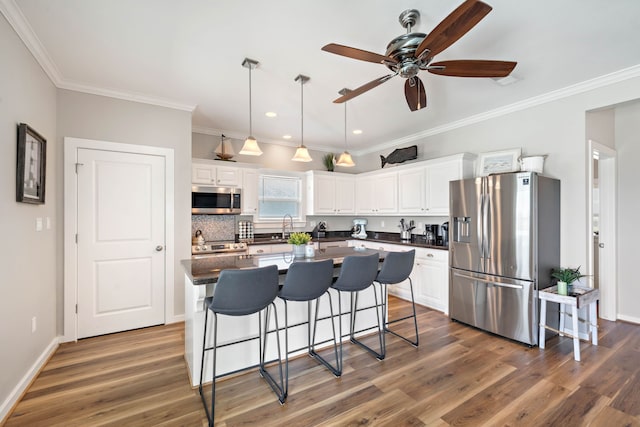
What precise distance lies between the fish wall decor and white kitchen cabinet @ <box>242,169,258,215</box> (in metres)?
2.38

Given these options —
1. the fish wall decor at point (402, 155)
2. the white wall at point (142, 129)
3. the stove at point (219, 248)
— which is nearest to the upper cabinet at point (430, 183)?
the fish wall decor at point (402, 155)

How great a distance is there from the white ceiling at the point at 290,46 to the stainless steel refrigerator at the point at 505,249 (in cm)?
108

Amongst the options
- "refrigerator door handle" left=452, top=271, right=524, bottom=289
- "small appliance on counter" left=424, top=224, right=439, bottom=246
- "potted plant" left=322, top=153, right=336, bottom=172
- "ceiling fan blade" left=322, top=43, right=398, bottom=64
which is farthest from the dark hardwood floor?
"potted plant" left=322, top=153, right=336, bottom=172

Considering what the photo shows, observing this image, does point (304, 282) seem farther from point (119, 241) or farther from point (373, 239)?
point (373, 239)

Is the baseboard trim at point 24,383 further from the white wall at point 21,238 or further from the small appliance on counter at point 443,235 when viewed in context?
the small appliance on counter at point 443,235

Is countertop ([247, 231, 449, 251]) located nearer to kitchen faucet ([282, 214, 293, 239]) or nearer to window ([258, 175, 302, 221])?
kitchen faucet ([282, 214, 293, 239])

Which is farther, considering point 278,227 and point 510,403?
point 278,227

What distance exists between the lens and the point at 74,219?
306cm

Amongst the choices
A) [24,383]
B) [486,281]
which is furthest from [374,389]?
[24,383]

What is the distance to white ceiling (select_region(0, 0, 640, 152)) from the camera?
1.95 meters

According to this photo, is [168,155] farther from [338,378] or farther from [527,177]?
[527,177]

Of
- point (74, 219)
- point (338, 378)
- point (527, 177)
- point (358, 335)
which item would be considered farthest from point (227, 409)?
point (527, 177)

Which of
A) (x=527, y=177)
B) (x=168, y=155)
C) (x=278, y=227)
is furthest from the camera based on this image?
(x=278, y=227)

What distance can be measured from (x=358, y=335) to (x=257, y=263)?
57.3 inches
